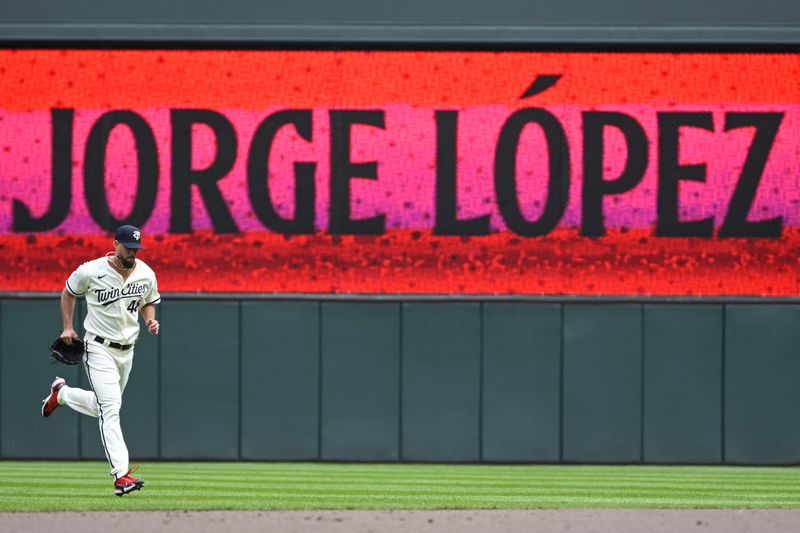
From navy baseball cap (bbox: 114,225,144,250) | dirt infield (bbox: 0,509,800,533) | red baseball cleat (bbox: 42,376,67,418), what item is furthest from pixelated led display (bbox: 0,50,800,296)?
dirt infield (bbox: 0,509,800,533)

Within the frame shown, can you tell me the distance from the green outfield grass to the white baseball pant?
412 mm

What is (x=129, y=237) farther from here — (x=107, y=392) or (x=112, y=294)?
(x=107, y=392)

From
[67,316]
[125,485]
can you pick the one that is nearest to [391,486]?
[125,485]

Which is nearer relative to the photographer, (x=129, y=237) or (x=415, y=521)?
(x=415, y=521)

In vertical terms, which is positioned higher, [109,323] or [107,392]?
A: [109,323]

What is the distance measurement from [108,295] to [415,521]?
313 centimetres

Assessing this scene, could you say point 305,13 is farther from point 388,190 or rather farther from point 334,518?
point 334,518

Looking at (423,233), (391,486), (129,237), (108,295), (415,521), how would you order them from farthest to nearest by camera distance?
(423,233) → (391,486) → (108,295) → (129,237) → (415,521)

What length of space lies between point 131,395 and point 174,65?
4.22 metres

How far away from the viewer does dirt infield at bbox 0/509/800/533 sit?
9.29 m

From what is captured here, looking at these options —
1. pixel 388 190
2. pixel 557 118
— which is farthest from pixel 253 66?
pixel 557 118

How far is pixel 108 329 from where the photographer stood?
11.0 m

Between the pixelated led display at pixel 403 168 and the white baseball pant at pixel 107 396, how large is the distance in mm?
5998

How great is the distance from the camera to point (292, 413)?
1691 centimetres
